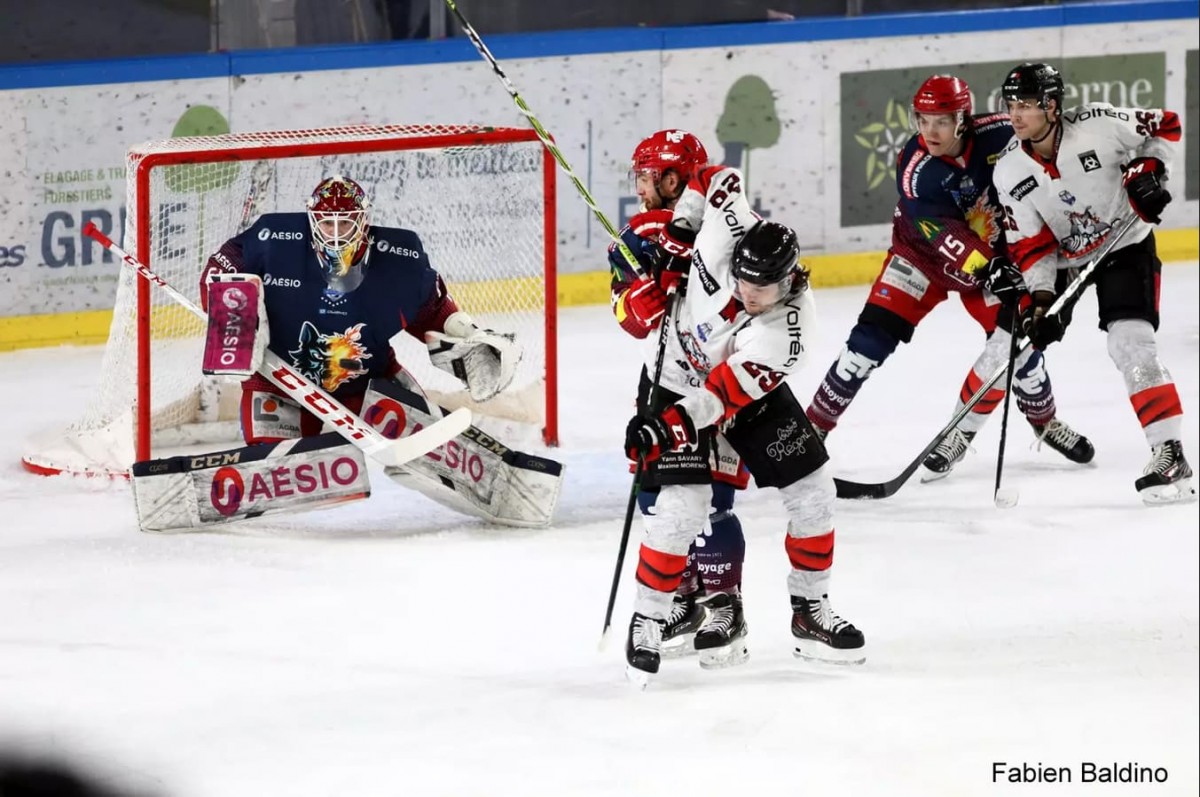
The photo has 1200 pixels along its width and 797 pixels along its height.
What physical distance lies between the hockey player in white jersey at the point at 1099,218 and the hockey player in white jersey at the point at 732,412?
129 centimetres

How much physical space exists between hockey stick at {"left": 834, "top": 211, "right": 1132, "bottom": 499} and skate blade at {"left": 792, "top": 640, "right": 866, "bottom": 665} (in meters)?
1.21

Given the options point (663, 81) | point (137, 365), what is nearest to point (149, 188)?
point (137, 365)

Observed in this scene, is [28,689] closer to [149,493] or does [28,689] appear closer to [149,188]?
[149,493]

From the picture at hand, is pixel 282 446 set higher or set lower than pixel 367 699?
higher

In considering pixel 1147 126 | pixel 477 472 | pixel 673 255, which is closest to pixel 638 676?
pixel 673 255

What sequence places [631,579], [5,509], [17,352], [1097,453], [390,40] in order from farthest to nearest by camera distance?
[390,40]
[17,352]
[1097,453]
[5,509]
[631,579]

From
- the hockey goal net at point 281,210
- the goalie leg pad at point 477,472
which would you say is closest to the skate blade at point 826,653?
the goalie leg pad at point 477,472

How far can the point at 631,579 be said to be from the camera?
4.28 meters

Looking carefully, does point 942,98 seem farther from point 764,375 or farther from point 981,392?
point 764,375

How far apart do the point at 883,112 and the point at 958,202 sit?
2572mm

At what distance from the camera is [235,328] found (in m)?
4.39

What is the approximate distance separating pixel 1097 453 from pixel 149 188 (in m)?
2.72

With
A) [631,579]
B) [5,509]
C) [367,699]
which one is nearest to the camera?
[367,699]

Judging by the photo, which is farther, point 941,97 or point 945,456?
point 945,456
